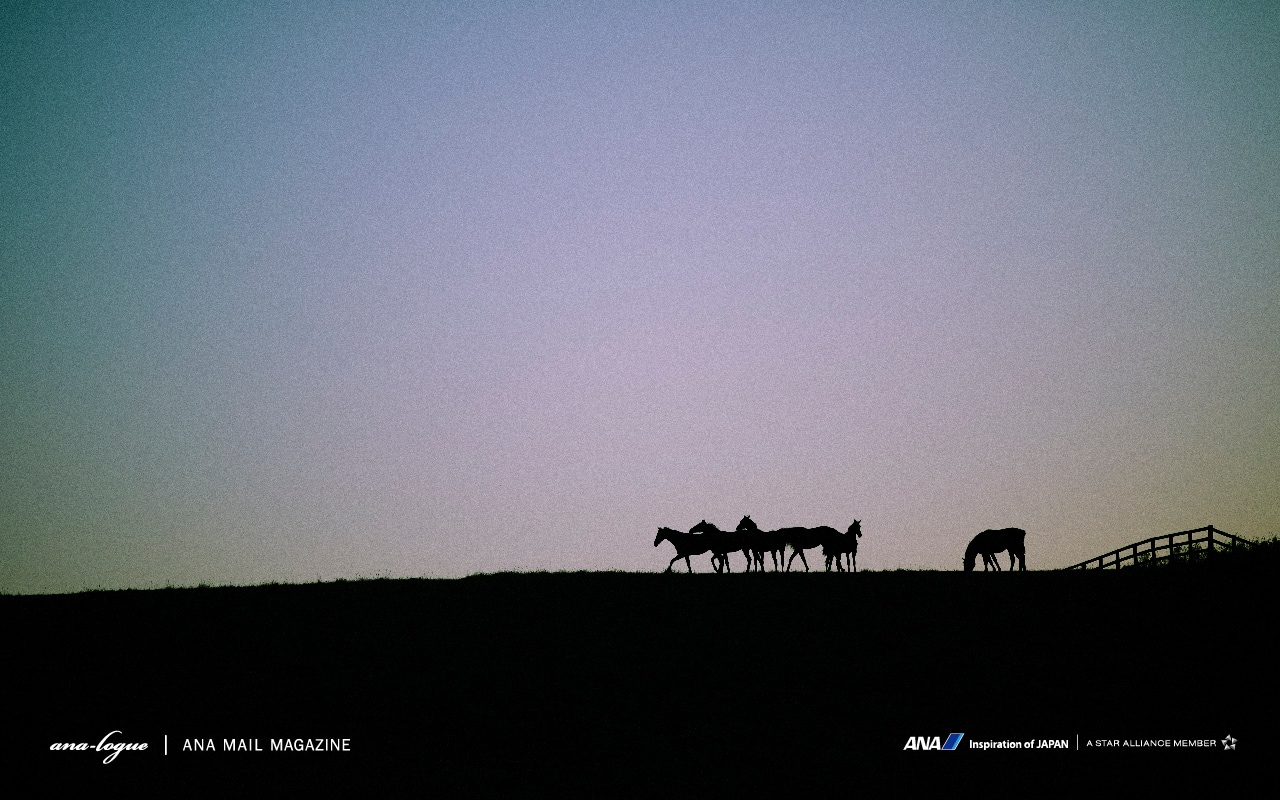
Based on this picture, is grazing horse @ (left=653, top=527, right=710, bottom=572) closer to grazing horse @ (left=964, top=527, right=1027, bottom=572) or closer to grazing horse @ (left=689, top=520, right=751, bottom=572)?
grazing horse @ (left=689, top=520, right=751, bottom=572)

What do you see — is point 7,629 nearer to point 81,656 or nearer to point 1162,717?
point 81,656

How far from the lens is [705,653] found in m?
21.5

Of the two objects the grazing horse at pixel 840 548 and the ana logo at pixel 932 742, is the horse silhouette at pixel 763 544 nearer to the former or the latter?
the grazing horse at pixel 840 548

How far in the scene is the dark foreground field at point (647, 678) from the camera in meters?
15.7

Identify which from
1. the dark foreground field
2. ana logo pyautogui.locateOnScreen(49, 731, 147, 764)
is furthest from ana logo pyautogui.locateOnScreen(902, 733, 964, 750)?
ana logo pyautogui.locateOnScreen(49, 731, 147, 764)

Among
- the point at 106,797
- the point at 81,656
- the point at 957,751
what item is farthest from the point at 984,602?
the point at 81,656

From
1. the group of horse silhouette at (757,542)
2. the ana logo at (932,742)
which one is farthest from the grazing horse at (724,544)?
the ana logo at (932,742)

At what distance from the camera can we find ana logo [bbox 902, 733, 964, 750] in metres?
15.9

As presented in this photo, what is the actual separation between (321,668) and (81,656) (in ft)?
19.7

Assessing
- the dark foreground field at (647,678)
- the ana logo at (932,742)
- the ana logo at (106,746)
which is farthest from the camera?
the ana logo at (106,746)

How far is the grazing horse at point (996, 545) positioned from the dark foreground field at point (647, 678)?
504cm

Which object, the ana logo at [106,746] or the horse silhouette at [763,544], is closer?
the ana logo at [106,746]

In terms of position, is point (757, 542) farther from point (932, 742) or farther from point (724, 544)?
point (932, 742)

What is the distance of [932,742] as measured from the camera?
52.9 ft
